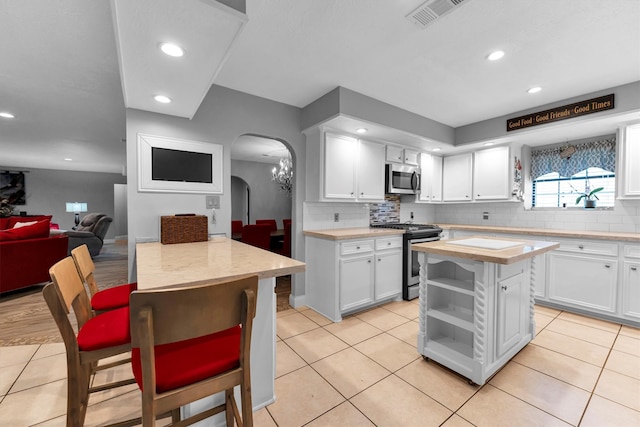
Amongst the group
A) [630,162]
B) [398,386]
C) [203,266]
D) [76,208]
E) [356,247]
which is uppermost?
[630,162]

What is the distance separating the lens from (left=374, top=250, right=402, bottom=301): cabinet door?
3.18 meters

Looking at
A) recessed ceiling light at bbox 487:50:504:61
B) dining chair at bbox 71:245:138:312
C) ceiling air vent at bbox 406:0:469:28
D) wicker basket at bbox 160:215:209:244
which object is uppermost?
recessed ceiling light at bbox 487:50:504:61

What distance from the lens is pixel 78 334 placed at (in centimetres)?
121

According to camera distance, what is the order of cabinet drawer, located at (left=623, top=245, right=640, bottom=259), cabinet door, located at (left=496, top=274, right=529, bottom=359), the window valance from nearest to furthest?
1. cabinet door, located at (left=496, top=274, right=529, bottom=359)
2. cabinet drawer, located at (left=623, top=245, right=640, bottom=259)
3. the window valance

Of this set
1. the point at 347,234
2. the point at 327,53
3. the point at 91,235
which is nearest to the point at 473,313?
the point at 347,234

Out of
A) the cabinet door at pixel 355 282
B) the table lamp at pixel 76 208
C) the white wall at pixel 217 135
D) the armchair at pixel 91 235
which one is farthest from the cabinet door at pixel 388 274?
the table lamp at pixel 76 208

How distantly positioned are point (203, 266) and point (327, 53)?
191cm

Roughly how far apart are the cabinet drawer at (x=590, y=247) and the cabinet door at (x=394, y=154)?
2180mm

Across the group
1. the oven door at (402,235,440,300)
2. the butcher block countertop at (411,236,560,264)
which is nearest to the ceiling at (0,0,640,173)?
the oven door at (402,235,440,300)

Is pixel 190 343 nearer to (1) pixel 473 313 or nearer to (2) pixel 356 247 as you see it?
(1) pixel 473 313

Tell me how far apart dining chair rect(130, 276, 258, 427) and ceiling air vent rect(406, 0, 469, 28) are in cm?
191

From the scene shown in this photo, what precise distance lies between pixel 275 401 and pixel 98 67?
3.26 m

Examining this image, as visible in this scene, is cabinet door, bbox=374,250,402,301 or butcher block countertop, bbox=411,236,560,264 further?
cabinet door, bbox=374,250,402,301

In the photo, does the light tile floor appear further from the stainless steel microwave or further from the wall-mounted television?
the stainless steel microwave
